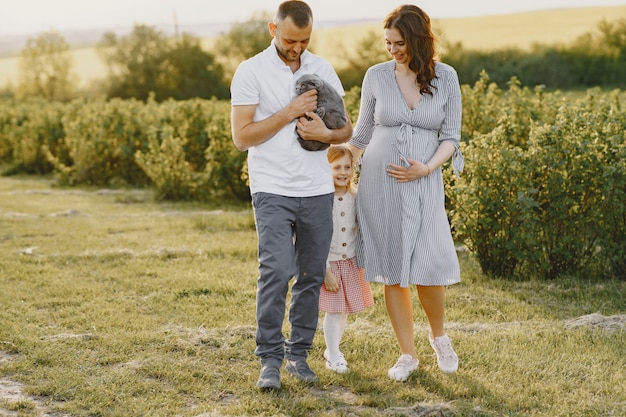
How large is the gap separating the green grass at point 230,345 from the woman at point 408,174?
462mm

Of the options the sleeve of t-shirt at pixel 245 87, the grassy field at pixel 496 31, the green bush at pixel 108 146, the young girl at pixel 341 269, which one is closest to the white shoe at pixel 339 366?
the young girl at pixel 341 269

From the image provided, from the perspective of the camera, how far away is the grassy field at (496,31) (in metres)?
32.6

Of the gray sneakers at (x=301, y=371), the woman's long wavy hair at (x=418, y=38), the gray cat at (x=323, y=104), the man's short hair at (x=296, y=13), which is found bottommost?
the gray sneakers at (x=301, y=371)

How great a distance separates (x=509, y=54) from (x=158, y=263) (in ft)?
83.5

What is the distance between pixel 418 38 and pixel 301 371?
183 centimetres

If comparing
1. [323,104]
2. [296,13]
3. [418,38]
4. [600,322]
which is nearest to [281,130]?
[323,104]

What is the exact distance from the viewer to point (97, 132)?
50.1 ft

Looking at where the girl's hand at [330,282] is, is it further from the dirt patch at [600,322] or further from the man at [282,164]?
the dirt patch at [600,322]

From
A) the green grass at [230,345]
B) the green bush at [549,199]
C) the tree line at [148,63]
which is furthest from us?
the tree line at [148,63]

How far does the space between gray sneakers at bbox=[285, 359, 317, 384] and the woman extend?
439mm

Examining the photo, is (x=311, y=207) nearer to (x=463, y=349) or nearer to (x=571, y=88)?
(x=463, y=349)

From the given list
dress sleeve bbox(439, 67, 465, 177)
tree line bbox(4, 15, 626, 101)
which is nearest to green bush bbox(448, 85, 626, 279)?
dress sleeve bbox(439, 67, 465, 177)

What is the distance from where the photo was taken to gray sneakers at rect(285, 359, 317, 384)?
177 inches

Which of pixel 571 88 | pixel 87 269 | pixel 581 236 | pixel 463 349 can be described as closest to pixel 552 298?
pixel 581 236
